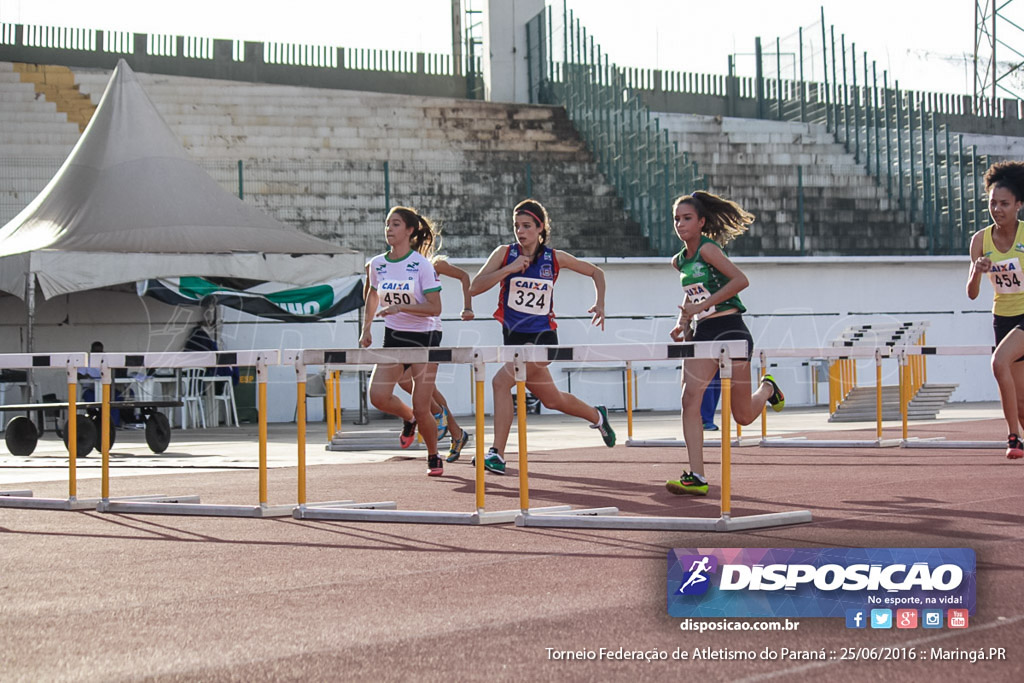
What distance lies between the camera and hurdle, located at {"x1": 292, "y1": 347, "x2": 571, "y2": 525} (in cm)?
598

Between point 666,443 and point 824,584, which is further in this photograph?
point 666,443

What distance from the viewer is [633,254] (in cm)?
2384

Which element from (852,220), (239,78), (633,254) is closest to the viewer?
(633,254)

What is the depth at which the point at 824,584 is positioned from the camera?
12.0 feet

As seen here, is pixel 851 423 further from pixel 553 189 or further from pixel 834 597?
pixel 834 597

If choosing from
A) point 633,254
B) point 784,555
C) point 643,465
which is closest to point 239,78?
point 633,254

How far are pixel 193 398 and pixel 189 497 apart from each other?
36.4ft

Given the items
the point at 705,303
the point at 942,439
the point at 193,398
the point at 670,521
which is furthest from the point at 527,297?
the point at 193,398

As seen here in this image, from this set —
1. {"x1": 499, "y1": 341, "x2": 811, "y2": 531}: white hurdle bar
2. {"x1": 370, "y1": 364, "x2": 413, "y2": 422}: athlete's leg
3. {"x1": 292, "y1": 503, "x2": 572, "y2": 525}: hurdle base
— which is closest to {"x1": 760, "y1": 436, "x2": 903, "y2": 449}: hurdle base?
{"x1": 370, "y1": 364, "x2": 413, "y2": 422}: athlete's leg

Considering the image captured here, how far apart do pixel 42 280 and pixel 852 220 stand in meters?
17.1

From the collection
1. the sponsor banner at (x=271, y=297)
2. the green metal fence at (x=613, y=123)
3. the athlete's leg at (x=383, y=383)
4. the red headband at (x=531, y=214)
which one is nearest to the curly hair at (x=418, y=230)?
the red headband at (x=531, y=214)

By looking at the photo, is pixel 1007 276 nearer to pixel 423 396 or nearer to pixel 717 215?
pixel 717 215

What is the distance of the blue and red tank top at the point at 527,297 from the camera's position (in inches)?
323

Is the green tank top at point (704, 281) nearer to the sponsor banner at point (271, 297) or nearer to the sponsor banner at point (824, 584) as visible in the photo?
the sponsor banner at point (824, 584)
